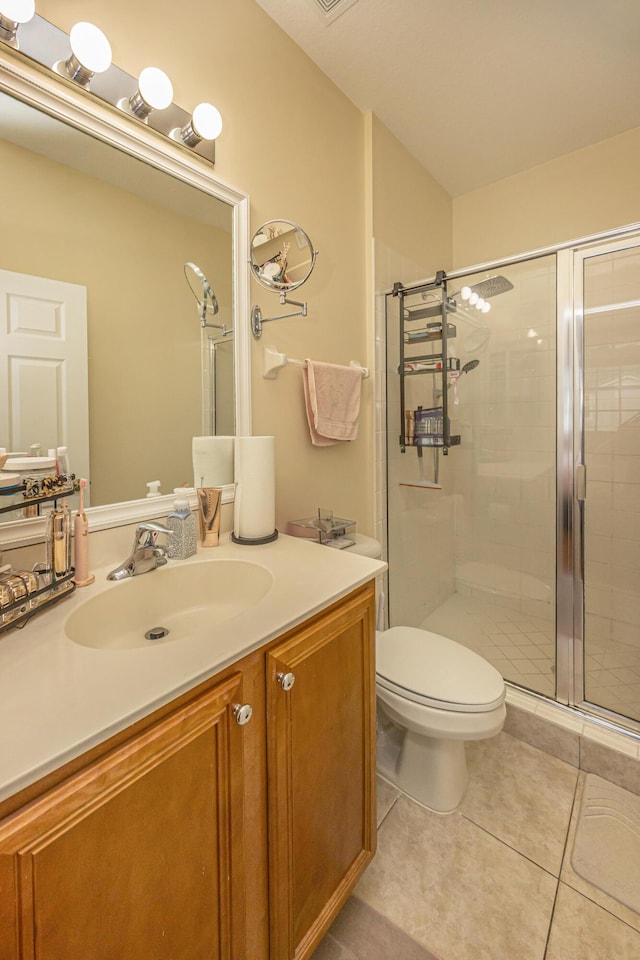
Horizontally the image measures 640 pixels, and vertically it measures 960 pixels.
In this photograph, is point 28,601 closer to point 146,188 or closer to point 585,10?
point 146,188

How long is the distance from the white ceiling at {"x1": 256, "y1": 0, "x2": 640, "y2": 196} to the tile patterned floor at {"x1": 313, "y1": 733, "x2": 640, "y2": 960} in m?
2.63

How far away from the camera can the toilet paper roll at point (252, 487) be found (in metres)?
1.21

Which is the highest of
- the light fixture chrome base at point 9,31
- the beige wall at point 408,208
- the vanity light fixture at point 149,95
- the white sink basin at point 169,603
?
the beige wall at point 408,208

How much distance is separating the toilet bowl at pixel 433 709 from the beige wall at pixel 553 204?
7.01 ft

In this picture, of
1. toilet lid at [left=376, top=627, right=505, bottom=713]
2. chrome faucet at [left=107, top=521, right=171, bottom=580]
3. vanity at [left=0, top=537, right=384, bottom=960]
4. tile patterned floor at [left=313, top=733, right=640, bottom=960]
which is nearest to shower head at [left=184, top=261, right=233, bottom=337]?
chrome faucet at [left=107, top=521, right=171, bottom=580]

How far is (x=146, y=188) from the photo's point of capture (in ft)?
3.63

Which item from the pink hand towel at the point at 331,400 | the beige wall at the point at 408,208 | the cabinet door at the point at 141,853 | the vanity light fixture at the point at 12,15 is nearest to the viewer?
the cabinet door at the point at 141,853

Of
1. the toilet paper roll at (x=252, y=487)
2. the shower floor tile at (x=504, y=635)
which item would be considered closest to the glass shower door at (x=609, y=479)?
the shower floor tile at (x=504, y=635)

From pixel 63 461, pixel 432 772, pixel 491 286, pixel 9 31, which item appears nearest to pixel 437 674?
pixel 432 772

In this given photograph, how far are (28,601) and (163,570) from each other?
31 cm

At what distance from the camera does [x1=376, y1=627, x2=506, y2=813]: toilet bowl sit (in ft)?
3.97

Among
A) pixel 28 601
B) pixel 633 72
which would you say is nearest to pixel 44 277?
pixel 28 601

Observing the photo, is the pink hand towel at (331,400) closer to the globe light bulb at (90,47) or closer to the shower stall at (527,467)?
the shower stall at (527,467)

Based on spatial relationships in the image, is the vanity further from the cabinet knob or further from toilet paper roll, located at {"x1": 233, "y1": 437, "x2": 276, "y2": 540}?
toilet paper roll, located at {"x1": 233, "y1": 437, "x2": 276, "y2": 540}
